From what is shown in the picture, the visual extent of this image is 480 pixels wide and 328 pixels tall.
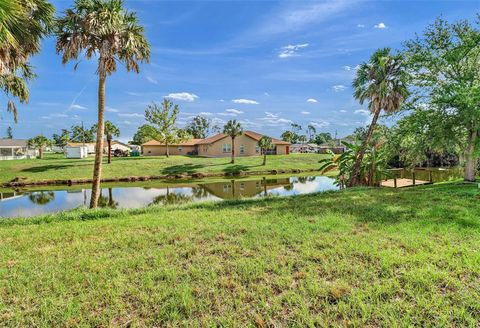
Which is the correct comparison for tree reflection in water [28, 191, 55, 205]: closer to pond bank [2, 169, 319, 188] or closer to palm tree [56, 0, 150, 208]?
pond bank [2, 169, 319, 188]

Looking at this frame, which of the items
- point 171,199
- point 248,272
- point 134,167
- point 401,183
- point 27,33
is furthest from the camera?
point 134,167

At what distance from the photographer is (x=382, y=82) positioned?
56.5ft

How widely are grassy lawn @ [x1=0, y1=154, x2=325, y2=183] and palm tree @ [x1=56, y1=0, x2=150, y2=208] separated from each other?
2352cm

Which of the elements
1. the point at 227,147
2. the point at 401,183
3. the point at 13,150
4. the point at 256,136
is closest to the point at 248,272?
the point at 401,183

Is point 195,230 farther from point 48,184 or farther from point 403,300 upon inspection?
point 48,184

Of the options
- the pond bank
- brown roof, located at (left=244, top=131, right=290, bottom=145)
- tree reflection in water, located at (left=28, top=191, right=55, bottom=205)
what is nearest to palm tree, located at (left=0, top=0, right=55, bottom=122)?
tree reflection in water, located at (left=28, top=191, right=55, bottom=205)

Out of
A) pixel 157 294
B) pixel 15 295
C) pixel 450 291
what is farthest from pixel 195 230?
pixel 450 291

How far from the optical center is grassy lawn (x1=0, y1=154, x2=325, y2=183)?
33.3m

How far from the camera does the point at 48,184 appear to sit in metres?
30.6

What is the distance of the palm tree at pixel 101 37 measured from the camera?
483 inches

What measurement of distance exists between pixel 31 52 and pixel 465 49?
1936 centimetres

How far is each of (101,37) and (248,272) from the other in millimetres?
12840

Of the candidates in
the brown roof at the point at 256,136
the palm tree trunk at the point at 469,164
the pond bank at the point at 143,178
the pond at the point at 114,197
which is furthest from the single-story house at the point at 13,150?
the palm tree trunk at the point at 469,164

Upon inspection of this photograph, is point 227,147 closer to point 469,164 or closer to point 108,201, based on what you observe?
point 108,201
